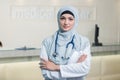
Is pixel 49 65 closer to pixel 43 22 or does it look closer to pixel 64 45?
pixel 64 45

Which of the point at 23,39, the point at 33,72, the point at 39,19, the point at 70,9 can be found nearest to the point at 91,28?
the point at 39,19

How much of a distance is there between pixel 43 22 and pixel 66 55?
311cm

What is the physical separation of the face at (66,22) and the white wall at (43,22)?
9.44 ft

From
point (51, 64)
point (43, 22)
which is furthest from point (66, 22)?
point (43, 22)

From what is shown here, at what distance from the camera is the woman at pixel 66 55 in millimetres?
1349

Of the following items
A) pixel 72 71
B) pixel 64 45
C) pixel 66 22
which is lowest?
pixel 72 71

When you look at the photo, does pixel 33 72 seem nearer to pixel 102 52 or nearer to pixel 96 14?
pixel 102 52

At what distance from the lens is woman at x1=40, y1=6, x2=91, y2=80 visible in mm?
1349

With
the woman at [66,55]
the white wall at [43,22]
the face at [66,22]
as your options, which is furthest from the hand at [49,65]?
the white wall at [43,22]

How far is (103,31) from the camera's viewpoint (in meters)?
4.97

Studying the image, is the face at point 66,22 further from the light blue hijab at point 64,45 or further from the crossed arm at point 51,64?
the crossed arm at point 51,64

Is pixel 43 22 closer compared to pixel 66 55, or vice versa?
pixel 66 55

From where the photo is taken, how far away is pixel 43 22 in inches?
174

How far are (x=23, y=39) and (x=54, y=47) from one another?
2.98 metres
